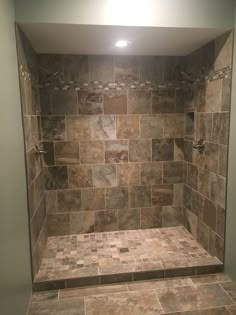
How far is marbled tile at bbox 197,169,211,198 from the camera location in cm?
241

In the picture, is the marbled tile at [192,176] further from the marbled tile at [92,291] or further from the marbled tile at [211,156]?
the marbled tile at [92,291]

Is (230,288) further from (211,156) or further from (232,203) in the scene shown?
(211,156)

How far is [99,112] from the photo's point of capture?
8.91 ft

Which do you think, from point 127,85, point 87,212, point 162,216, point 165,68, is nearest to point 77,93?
point 127,85

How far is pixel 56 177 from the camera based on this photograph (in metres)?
2.76

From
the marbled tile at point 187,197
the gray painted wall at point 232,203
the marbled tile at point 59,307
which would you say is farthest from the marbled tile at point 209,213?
the marbled tile at point 59,307


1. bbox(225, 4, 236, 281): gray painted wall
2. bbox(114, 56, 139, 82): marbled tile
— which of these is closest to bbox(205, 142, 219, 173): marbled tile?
bbox(225, 4, 236, 281): gray painted wall

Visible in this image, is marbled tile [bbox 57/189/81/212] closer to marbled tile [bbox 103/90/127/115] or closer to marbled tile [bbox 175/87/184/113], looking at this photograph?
marbled tile [bbox 103/90/127/115]

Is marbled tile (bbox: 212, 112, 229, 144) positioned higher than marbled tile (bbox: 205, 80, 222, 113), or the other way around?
marbled tile (bbox: 205, 80, 222, 113)

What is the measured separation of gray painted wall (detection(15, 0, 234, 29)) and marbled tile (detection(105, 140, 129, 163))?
4.08 ft

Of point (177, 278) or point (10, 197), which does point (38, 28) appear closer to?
point (10, 197)

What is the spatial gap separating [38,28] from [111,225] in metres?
2.07

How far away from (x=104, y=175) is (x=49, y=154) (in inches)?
24.7

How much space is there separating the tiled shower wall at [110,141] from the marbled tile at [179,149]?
0.01m
